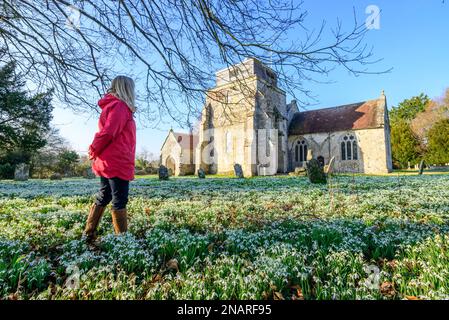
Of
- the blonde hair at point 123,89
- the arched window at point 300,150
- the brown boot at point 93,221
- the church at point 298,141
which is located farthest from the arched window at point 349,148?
the brown boot at point 93,221

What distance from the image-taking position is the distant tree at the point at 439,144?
31.6 meters

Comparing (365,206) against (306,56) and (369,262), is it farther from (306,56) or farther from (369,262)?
(306,56)

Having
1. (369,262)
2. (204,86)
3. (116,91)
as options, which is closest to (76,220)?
(116,91)

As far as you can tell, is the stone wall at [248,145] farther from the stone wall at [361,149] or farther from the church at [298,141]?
the stone wall at [361,149]

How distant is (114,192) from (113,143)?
2.19ft

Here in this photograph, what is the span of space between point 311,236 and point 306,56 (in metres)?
2.91

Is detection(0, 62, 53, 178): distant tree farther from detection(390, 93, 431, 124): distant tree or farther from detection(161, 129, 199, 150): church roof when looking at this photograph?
detection(390, 93, 431, 124): distant tree

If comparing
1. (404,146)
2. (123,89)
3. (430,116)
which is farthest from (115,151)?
(430,116)

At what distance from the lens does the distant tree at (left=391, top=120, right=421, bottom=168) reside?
34844 millimetres

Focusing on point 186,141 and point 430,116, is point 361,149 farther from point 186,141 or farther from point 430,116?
point 186,141

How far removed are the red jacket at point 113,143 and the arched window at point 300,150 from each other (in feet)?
106

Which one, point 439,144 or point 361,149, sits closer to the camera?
point 361,149

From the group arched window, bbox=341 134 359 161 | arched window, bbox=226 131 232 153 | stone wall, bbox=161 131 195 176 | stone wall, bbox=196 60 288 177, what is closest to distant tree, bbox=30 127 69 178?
stone wall, bbox=161 131 195 176

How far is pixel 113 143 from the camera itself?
304 cm
